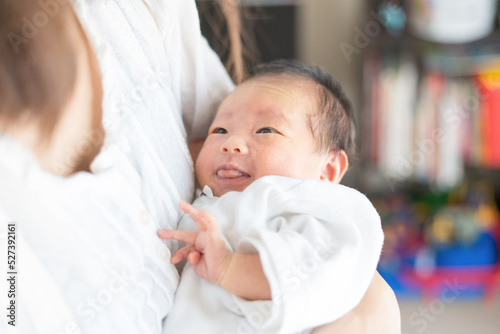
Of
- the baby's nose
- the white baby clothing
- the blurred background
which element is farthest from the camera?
the blurred background

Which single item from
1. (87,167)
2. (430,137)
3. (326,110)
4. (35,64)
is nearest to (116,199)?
(87,167)

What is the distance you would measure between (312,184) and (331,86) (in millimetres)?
352

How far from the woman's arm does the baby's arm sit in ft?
0.37

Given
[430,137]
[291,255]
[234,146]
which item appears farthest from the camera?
[430,137]

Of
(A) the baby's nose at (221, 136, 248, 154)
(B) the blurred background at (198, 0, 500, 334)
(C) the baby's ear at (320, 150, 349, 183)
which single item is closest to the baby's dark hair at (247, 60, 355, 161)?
(C) the baby's ear at (320, 150, 349, 183)

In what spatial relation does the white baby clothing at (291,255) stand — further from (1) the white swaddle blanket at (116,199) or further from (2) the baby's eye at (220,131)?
(2) the baby's eye at (220,131)

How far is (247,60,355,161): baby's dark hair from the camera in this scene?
898 mm

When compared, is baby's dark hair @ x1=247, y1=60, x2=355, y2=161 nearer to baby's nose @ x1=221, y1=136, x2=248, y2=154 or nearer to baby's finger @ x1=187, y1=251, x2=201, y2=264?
baby's nose @ x1=221, y1=136, x2=248, y2=154

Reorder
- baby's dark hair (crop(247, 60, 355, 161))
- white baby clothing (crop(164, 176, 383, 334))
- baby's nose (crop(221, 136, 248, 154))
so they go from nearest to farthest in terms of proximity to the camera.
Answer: white baby clothing (crop(164, 176, 383, 334)), baby's nose (crop(221, 136, 248, 154)), baby's dark hair (crop(247, 60, 355, 161))

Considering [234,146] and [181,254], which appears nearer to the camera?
[181,254]

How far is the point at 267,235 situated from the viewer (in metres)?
0.60

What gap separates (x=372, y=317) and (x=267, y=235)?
0.20m

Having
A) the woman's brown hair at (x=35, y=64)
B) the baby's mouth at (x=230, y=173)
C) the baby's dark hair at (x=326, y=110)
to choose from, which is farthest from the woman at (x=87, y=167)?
the baby's dark hair at (x=326, y=110)

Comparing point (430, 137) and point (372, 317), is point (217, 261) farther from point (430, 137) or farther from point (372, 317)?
point (430, 137)
